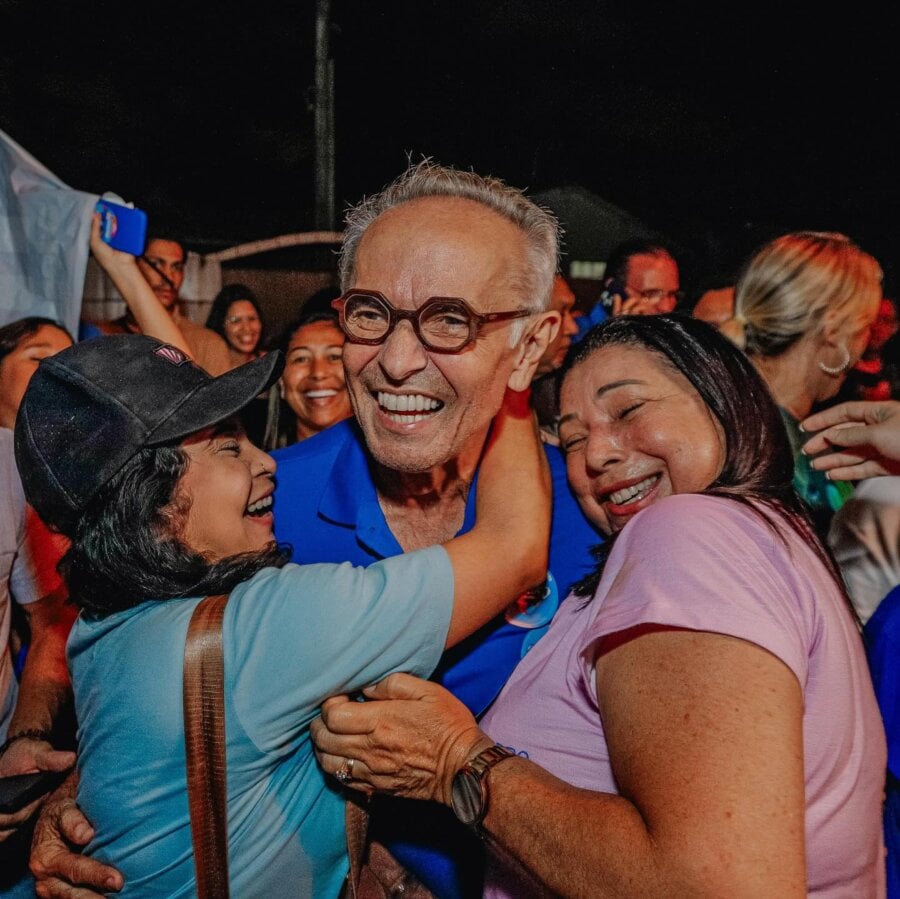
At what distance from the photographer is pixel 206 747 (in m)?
1.32

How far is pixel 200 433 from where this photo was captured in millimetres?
1648

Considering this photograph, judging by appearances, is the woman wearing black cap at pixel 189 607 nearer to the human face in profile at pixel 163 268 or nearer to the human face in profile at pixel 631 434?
the human face in profile at pixel 631 434

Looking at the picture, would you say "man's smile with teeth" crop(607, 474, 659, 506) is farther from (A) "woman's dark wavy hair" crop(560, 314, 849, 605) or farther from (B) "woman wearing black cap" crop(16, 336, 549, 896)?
(B) "woman wearing black cap" crop(16, 336, 549, 896)

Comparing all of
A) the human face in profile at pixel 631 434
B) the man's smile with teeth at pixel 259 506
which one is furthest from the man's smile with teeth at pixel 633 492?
the man's smile with teeth at pixel 259 506

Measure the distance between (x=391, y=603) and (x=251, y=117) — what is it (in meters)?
8.82

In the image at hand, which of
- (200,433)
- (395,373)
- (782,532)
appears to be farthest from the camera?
(395,373)

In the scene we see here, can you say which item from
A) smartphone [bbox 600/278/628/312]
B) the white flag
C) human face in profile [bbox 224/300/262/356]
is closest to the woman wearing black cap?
the white flag

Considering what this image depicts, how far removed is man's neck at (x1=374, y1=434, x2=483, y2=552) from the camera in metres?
2.21

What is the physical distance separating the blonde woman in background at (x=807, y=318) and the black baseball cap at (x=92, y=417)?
90.6 inches

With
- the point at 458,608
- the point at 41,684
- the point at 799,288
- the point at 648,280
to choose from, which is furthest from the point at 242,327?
the point at 458,608

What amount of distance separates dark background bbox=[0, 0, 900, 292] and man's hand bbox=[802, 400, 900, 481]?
21.3ft

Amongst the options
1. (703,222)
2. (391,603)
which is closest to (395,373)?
(391,603)

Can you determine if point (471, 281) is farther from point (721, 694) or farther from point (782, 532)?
point (721, 694)

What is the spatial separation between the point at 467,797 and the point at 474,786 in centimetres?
3
